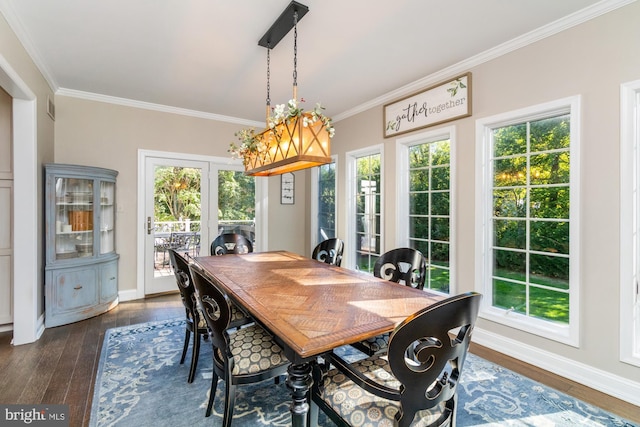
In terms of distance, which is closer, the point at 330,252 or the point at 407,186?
the point at 330,252

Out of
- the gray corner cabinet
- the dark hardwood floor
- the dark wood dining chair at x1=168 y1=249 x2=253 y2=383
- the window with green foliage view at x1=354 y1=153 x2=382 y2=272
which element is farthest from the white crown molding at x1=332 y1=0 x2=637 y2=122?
the gray corner cabinet

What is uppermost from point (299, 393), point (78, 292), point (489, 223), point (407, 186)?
point (407, 186)

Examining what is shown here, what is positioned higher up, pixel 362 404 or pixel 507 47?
pixel 507 47

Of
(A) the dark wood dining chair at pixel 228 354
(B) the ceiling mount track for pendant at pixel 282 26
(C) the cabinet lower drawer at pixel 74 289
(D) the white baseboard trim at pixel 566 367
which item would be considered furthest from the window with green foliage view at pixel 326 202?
(A) the dark wood dining chair at pixel 228 354

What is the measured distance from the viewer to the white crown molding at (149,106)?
12.3 ft

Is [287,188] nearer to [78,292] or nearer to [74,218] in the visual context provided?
[74,218]

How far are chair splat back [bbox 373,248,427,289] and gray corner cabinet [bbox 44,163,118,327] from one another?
324 cm

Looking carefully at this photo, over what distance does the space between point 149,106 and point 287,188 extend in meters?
2.34

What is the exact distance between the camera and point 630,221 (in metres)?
2.05

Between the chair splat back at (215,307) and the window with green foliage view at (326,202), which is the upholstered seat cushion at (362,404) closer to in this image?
the chair splat back at (215,307)

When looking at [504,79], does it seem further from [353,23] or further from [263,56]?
[263,56]

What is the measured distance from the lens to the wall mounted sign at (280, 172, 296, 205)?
531 cm

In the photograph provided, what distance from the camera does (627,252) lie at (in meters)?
2.06

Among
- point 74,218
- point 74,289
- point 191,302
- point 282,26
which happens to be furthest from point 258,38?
point 74,289
